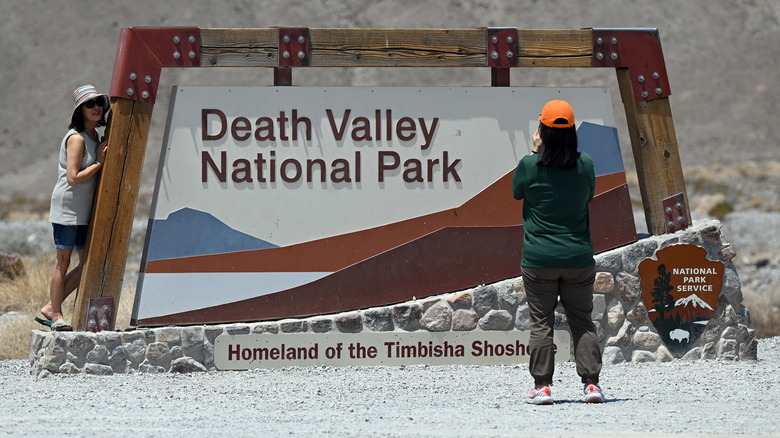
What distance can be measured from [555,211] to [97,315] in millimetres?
3779

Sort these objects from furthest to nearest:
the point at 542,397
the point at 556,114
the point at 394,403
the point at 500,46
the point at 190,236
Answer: the point at 500,46 → the point at 190,236 → the point at 394,403 → the point at 542,397 → the point at 556,114

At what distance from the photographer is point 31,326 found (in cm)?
1037

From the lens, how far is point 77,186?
27.1 feet

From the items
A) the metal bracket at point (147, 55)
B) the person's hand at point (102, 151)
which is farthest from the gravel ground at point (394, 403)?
the metal bracket at point (147, 55)

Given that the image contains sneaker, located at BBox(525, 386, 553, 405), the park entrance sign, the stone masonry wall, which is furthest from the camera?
the park entrance sign

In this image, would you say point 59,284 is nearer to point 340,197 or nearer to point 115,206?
point 115,206

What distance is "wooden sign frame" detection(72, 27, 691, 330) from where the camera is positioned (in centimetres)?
821

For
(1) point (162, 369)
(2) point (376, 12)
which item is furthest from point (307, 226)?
(2) point (376, 12)

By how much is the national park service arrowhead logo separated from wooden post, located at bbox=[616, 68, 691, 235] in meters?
0.32

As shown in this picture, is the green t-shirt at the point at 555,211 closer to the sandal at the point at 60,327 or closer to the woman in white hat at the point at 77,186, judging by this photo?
the woman in white hat at the point at 77,186

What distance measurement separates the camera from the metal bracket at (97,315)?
822cm

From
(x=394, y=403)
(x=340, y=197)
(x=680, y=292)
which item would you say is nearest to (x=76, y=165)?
(x=340, y=197)

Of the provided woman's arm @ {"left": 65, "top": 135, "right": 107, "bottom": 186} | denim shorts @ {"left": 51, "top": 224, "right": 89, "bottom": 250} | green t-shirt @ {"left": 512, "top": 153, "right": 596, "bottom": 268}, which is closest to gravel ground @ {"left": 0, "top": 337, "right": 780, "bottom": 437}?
green t-shirt @ {"left": 512, "top": 153, "right": 596, "bottom": 268}

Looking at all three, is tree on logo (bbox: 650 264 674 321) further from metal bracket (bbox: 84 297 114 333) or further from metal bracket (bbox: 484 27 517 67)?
metal bracket (bbox: 84 297 114 333)
